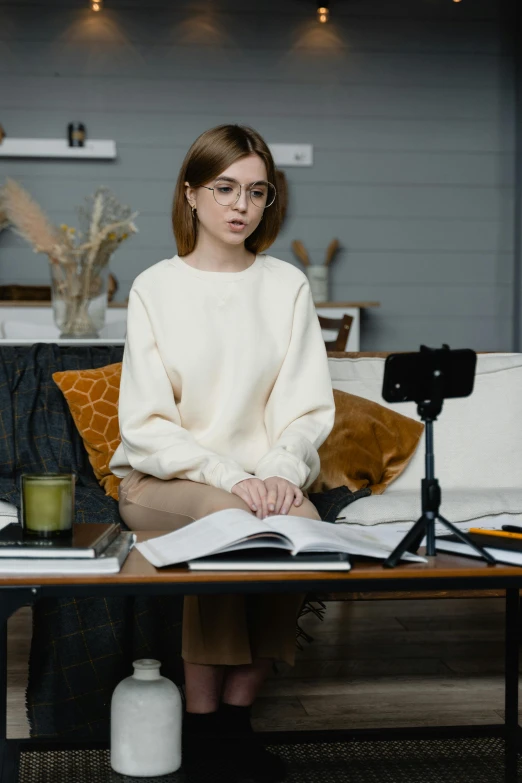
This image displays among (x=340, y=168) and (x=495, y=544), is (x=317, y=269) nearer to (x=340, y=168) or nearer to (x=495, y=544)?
(x=340, y=168)

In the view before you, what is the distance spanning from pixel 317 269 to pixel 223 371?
3.71m

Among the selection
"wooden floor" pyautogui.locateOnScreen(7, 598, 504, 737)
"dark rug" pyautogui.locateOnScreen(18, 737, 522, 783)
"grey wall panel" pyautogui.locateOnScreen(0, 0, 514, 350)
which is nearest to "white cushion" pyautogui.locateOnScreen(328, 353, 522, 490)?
"wooden floor" pyautogui.locateOnScreen(7, 598, 504, 737)

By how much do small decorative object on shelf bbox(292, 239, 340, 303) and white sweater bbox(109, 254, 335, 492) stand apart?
351 centimetres

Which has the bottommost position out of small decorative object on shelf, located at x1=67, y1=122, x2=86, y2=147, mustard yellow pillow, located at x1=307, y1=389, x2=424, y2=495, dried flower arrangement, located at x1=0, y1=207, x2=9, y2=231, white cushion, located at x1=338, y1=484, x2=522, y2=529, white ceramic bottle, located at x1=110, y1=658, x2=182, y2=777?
white ceramic bottle, located at x1=110, y1=658, x2=182, y2=777

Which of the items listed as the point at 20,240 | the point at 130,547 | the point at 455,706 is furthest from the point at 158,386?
the point at 20,240

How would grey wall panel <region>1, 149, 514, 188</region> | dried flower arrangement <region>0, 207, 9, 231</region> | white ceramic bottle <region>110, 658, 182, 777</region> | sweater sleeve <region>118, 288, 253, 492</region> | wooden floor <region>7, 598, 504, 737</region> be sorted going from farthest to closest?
grey wall panel <region>1, 149, 514, 188</region> → dried flower arrangement <region>0, 207, 9, 231</region> → wooden floor <region>7, 598, 504, 737</region> → sweater sleeve <region>118, 288, 253, 492</region> → white ceramic bottle <region>110, 658, 182, 777</region>

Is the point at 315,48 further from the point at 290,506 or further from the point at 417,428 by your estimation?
the point at 290,506

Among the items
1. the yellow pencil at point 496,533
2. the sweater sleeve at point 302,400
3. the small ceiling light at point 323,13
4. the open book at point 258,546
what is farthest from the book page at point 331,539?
the small ceiling light at point 323,13

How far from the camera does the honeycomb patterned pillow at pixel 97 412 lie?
101 inches

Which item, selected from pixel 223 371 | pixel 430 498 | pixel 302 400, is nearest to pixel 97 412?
pixel 223 371

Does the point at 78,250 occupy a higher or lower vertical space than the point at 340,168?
lower

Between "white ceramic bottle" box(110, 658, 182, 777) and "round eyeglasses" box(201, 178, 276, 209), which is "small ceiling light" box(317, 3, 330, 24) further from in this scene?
"white ceramic bottle" box(110, 658, 182, 777)

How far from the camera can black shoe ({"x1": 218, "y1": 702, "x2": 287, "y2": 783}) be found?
154 centimetres

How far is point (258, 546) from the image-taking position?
4.21 ft
